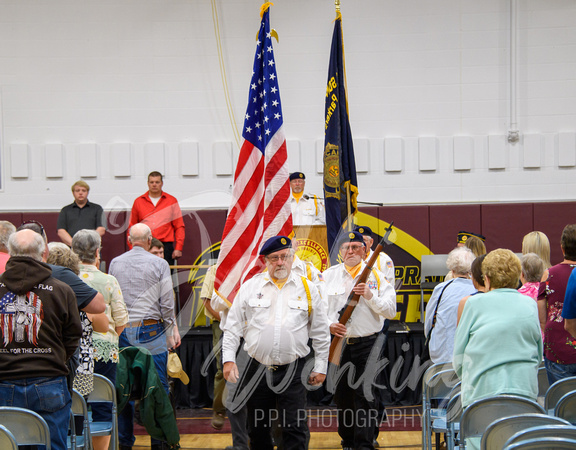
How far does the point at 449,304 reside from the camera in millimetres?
4977

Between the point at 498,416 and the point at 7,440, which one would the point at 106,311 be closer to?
the point at 7,440

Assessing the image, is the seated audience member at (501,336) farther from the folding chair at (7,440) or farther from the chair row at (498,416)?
the folding chair at (7,440)

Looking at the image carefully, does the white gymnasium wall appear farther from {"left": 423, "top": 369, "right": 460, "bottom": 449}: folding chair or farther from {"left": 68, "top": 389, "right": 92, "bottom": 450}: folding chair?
{"left": 68, "top": 389, "right": 92, "bottom": 450}: folding chair

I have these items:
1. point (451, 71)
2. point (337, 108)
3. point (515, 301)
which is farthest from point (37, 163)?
point (515, 301)

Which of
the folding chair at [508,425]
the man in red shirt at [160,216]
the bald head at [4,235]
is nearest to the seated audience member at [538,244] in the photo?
the folding chair at [508,425]

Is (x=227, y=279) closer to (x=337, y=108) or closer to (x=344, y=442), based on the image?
(x=344, y=442)

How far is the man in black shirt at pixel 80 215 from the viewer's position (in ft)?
28.1

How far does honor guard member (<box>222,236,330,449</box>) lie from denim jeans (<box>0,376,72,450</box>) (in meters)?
1.08

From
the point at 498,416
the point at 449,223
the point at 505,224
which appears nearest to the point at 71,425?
the point at 498,416

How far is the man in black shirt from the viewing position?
856cm

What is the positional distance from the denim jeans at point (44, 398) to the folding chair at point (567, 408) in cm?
256

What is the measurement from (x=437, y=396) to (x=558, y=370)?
815 millimetres

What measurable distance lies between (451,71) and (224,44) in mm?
3103

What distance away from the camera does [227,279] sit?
16.8ft
